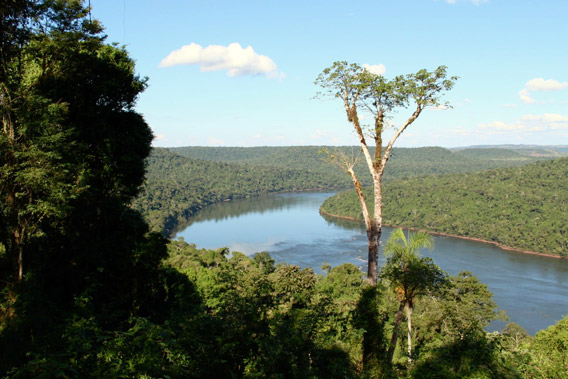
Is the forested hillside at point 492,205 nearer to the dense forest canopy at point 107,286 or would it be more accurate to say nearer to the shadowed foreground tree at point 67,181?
the dense forest canopy at point 107,286

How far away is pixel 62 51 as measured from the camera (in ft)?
30.9

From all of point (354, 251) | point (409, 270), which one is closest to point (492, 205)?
point (354, 251)

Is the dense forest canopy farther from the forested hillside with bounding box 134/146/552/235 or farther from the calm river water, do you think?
the forested hillside with bounding box 134/146/552/235

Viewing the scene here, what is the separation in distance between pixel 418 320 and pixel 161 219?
6509 centimetres

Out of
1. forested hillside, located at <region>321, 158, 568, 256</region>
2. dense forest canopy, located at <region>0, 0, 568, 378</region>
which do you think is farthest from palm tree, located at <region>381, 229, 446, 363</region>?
forested hillside, located at <region>321, 158, 568, 256</region>

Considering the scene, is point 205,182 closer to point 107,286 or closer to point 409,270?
point 107,286

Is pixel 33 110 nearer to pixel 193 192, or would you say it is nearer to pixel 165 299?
pixel 165 299

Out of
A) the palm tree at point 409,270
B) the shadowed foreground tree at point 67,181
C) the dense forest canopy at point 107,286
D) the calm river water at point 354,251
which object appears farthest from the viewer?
the calm river water at point 354,251

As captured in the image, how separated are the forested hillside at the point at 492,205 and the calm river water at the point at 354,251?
600 cm

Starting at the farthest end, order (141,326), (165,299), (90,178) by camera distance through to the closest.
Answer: (165,299) → (90,178) → (141,326)

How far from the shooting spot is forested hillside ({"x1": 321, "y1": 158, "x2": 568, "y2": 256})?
72938mm

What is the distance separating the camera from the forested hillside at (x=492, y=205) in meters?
72.9

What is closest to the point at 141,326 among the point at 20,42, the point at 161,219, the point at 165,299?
the point at 20,42

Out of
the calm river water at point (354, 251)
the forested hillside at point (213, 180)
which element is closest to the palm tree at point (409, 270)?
the calm river water at point (354, 251)
